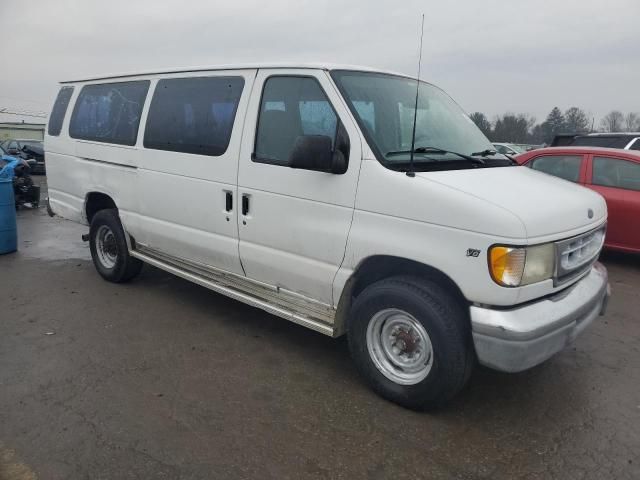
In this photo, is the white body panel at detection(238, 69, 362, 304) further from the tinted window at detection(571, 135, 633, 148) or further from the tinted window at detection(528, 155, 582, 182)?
the tinted window at detection(571, 135, 633, 148)

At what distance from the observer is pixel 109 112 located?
5.38m

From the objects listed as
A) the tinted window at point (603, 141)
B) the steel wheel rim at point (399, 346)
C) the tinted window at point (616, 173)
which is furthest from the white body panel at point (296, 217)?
the tinted window at point (603, 141)

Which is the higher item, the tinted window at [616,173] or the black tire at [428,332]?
the tinted window at [616,173]

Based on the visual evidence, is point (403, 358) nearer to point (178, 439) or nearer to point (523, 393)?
point (523, 393)

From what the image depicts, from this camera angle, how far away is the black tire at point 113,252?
5.43 meters

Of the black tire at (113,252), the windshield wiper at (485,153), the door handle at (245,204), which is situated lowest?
the black tire at (113,252)

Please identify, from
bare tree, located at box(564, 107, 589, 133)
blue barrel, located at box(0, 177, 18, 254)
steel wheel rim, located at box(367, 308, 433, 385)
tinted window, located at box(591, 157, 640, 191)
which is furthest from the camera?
bare tree, located at box(564, 107, 589, 133)

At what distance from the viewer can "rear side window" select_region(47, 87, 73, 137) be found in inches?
237

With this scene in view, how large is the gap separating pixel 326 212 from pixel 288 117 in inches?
32.1

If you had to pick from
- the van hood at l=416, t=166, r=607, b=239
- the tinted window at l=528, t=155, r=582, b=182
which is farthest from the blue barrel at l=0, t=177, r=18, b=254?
the tinted window at l=528, t=155, r=582, b=182

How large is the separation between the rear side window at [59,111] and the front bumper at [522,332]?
17.3ft

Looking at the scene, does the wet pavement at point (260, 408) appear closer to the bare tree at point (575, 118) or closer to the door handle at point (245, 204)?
the door handle at point (245, 204)

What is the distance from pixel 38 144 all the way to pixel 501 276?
2432cm

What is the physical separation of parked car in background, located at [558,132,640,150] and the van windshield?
6650 millimetres
